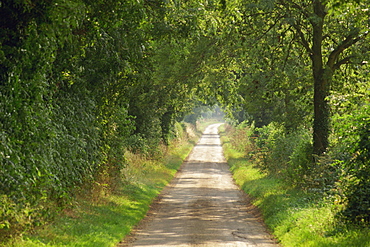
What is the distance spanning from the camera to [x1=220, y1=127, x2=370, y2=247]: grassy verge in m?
10.3

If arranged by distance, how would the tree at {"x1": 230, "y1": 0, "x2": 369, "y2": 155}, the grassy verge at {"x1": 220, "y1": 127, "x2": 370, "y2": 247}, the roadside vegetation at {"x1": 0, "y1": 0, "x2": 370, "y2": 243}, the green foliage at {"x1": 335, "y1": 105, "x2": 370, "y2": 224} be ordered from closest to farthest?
the roadside vegetation at {"x1": 0, "y1": 0, "x2": 370, "y2": 243}, the grassy verge at {"x1": 220, "y1": 127, "x2": 370, "y2": 247}, the green foliage at {"x1": 335, "y1": 105, "x2": 370, "y2": 224}, the tree at {"x1": 230, "y1": 0, "x2": 369, "y2": 155}

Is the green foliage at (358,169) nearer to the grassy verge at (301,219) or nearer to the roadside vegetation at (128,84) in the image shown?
the roadside vegetation at (128,84)

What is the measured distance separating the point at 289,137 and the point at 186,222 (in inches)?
425

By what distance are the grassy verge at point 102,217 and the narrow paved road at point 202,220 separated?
1.72ft

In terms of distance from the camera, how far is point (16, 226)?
28.2 feet

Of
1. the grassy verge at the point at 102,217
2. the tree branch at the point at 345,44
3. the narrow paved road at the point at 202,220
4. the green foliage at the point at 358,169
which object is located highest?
the tree branch at the point at 345,44

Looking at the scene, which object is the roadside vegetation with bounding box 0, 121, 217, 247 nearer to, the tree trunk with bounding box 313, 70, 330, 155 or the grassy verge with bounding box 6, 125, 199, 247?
the grassy verge with bounding box 6, 125, 199, 247

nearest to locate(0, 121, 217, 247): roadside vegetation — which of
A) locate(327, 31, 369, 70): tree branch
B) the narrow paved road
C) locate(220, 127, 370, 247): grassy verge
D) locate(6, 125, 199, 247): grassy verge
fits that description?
locate(6, 125, 199, 247): grassy verge

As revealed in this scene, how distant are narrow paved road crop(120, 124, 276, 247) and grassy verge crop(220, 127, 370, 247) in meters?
0.51

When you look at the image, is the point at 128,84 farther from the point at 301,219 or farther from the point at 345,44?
the point at 345,44

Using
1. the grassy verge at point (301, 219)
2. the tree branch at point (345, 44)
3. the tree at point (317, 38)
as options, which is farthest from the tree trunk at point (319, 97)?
the grassy verge at point (301, 219)

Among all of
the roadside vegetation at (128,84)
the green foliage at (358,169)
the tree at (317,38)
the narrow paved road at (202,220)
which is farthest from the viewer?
the tree at (317,38)

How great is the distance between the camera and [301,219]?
12.8 meters

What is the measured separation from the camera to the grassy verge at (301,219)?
33.8 ft
